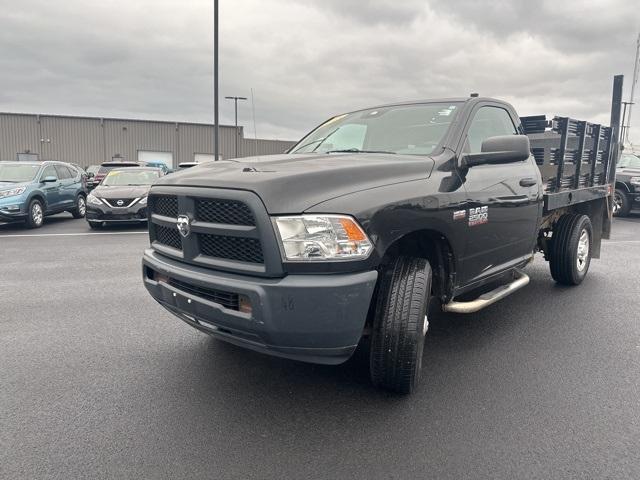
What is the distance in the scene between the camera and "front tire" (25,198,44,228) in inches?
439

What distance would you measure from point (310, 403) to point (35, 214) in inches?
427

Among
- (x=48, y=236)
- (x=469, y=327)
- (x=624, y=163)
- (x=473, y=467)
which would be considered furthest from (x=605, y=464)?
(x=624, y=163)

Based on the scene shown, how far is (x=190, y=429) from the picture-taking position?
2.58m

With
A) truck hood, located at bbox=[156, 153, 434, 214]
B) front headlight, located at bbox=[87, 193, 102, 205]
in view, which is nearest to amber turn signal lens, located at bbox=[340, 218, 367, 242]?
truck hood, located at bbox=[156, 153, 434, 214]

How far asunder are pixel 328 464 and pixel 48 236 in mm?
9713

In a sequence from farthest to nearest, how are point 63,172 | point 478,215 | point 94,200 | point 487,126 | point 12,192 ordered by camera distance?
point 63,172 → point 94,200 → point 12,192 → point 487,126 → point 478,215

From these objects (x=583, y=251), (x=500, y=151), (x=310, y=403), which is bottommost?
(x=310, y=403)

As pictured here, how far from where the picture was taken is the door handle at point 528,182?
396cm

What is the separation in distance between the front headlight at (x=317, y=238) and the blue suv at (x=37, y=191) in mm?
10641

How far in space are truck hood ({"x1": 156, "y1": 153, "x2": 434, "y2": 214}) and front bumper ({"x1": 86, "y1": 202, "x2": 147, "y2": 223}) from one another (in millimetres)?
8520

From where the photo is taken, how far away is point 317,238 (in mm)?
2365

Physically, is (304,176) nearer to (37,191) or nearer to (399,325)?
(399,325)

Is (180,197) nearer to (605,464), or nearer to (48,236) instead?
(605,464)

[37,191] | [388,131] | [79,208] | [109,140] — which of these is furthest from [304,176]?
[109,140]
